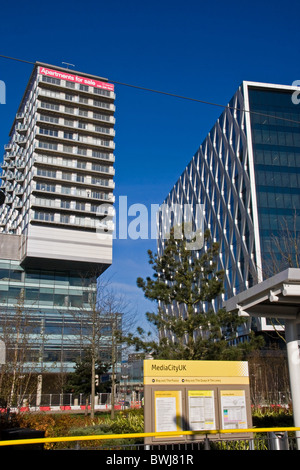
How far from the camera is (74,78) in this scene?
7744 centimetres

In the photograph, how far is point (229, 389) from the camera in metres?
11.2

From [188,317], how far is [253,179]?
39.3m

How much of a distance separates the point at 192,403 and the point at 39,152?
216 feet

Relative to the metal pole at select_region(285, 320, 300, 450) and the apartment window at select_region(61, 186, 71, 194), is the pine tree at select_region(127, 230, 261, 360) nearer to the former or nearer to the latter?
the metal pole at select_region(285, 320, 300, 450)

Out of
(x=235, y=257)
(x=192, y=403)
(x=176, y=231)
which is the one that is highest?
(x=235, y=257)

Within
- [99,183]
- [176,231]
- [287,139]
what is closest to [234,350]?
[176,231]

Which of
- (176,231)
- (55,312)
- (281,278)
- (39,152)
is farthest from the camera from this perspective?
(39,152)

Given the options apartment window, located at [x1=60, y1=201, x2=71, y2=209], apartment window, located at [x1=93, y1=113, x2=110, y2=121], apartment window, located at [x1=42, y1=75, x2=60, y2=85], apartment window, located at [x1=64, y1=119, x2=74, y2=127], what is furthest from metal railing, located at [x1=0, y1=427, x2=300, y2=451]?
apartment window, located at [x1=42, y1=75, x2=60, y2=85]

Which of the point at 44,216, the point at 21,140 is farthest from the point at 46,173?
the point at 21,140

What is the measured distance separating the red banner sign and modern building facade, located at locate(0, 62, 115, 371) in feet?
0.54

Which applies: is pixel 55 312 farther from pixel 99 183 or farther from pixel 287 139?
pixel 287 139

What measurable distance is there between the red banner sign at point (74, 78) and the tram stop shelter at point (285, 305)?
233 feet

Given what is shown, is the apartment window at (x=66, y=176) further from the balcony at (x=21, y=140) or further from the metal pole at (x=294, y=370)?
the metal pole at (x=294, y=370)

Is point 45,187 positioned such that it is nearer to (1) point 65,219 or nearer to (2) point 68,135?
(1) point 65,219
